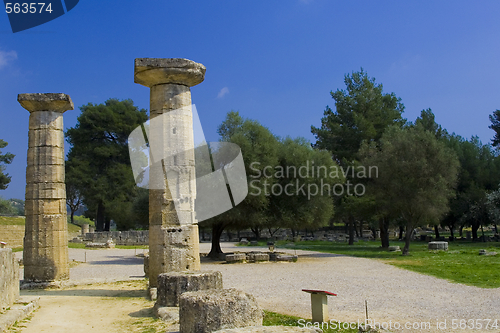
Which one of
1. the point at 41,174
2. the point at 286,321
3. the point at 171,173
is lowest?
the point at 286,321

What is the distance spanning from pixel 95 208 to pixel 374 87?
2810 cm

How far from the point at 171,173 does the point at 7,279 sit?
11.7 ft

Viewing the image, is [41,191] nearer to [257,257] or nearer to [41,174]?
[41,174]

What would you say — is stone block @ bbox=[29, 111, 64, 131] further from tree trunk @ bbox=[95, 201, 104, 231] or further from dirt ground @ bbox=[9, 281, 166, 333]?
tree trunk @ bbox=[95, 201, 104, 231]

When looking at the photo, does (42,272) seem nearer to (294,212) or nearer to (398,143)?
(294,212)

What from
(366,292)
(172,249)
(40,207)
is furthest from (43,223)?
(366,292)

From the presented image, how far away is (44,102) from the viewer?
38.4ft

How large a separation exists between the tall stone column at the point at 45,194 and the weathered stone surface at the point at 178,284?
533cm

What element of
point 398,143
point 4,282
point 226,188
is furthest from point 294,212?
point 4,282

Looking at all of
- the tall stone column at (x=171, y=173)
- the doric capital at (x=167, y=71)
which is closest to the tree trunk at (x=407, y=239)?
the tall stone column at (x=171, y=173)

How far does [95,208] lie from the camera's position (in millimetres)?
42844

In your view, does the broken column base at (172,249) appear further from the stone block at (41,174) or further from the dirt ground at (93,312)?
the stone block at (41,174)

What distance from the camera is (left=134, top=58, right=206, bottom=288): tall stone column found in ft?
30.2

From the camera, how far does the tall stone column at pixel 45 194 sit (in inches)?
456
